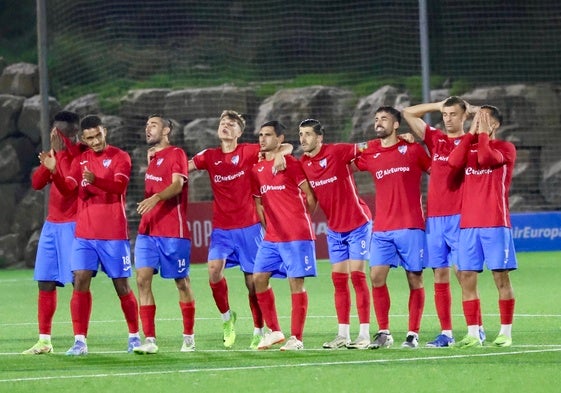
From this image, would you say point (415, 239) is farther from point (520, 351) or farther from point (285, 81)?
point (285, 81)

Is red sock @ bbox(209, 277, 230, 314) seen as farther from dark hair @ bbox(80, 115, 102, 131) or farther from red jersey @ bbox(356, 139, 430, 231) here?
dark hair @ bbox(80, 115, 102, 131)

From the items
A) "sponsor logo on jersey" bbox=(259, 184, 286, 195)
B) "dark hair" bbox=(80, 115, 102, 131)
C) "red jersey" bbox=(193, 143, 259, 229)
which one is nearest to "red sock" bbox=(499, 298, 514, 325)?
"sponsor logo on jersey" bbox=(259, 184, 286, 195)

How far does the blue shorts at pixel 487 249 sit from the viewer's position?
10.4 m

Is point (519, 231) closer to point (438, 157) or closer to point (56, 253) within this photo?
point (438, 157)

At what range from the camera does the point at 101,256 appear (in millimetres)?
10844

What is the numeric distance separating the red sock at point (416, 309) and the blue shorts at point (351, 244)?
53 cm

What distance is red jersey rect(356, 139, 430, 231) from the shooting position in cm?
1079

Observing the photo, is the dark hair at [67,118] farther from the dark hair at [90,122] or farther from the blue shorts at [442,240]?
the blue shorts at [442,240]

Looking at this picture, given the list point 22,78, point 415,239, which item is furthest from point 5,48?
point 415,239

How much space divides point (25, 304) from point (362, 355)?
7.62m

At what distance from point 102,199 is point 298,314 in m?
1.89

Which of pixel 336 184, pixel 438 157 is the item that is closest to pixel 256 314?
pixel 336 184

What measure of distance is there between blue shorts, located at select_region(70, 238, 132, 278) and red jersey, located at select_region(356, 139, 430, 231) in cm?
212

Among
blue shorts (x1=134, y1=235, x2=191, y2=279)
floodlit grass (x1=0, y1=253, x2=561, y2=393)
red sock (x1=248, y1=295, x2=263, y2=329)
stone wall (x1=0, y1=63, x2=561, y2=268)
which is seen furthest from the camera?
stone wall (x1=0, y1=63, x2=561, y2=268)
